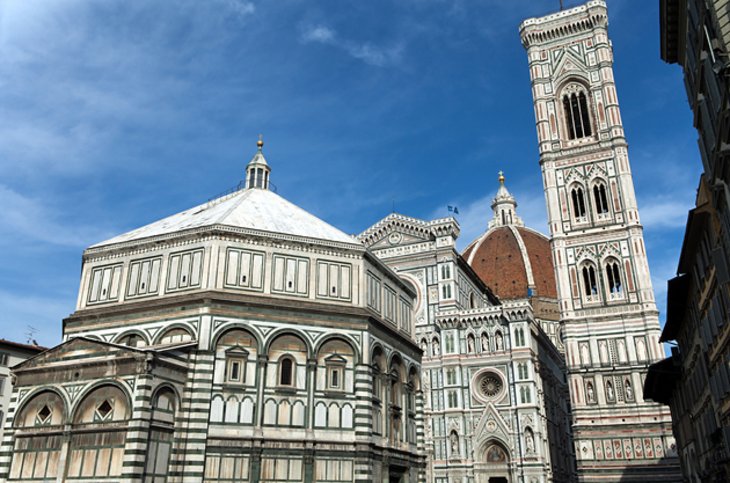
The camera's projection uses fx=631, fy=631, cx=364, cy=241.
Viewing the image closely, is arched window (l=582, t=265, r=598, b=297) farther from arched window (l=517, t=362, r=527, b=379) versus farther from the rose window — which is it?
the rose window

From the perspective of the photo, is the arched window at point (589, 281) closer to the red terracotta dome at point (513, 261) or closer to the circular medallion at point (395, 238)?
the circular medallion at point (395, 238)

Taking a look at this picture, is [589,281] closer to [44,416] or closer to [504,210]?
[44,416]

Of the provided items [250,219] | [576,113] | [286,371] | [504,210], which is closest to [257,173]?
[250,219]

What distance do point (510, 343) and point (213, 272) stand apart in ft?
99.7

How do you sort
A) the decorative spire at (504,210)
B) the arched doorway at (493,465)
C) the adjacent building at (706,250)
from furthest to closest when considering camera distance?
the decorative spire at (504,210), the arched doorway at (493,465), the adjacent building at (706,250)

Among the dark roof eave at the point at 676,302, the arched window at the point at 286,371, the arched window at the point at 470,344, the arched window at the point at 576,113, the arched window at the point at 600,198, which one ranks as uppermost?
the arched window at the point at 576,113

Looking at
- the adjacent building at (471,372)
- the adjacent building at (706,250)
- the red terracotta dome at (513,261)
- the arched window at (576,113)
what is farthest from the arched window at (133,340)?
the red terracotta dome at (513,261)

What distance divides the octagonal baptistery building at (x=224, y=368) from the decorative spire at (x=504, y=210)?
8547 centimetres

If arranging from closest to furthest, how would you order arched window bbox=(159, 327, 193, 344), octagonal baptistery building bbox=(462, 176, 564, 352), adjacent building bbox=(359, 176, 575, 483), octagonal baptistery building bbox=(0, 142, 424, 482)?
1. octagonal baptistery building bbox=(0, 142, 424, 482)
2. arched window bbox=(159, 327, 193, 344)
3. adjacent building bbox=(359, 176, 575, 483)
4. octagonal baptistery building bbox=(462, 176, 564, 352)

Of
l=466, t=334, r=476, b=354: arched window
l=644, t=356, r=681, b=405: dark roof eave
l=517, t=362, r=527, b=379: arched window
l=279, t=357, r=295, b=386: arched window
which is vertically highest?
l=466, t=334, r=476, b=354: arched window

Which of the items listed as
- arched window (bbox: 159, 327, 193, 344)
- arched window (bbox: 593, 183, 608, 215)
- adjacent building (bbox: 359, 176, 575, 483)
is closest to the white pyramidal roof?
arched window (bbox: 159, 327, 193, 344)

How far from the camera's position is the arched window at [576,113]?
56.6 meters

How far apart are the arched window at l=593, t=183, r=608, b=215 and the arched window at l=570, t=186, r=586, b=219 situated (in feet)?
3.43

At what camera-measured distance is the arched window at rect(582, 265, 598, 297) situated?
168ft
